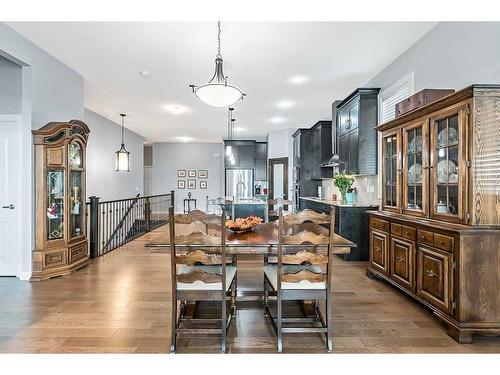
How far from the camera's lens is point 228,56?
4152mm

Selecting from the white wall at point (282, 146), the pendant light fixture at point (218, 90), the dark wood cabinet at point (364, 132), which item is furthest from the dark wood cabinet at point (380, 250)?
the white wall at point (282, 146)

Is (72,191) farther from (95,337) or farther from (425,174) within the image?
(425,174)

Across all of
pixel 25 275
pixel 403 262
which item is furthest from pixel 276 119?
pixel 25 275

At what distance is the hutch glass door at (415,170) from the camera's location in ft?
9.64

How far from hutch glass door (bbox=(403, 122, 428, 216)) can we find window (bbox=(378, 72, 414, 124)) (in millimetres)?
1095

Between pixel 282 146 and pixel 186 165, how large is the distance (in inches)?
175

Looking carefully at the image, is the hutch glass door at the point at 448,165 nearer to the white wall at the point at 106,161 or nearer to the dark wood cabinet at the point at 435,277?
the dark wood cabinet at the point at 435,277

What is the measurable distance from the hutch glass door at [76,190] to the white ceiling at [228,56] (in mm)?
1328

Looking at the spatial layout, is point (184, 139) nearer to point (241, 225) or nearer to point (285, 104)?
point (285, 104)

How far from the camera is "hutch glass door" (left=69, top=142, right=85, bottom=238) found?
431cm

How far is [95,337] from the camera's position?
7.79 feet

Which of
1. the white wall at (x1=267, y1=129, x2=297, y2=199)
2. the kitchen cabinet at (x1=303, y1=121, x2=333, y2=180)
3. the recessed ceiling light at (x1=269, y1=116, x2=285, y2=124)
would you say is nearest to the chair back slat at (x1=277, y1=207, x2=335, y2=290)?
the kitchen cabinet at (x1=303, y1=121, x2=333, y2=180)

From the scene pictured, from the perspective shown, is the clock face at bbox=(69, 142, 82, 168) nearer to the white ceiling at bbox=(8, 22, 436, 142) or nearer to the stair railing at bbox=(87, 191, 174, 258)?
the stair railing at bbox=(87, 191, 174, 258)
